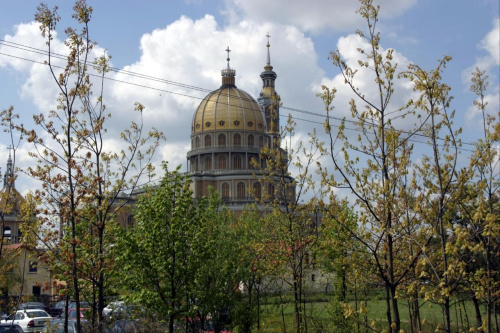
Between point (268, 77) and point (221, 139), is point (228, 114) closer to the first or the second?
point (221, 139)

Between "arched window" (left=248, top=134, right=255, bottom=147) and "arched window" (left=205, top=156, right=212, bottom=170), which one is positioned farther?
"arched window" (left=205, top=156, right=212, bottom=170)

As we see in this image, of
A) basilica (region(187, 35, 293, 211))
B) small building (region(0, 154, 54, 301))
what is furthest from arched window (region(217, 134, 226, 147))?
small building (region(0, 154, 54, 301))

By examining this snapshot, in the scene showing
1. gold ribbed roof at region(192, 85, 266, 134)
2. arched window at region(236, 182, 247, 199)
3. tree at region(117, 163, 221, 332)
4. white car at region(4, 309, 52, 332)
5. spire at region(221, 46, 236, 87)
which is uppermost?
spire at region(221, 46, 236, 87)

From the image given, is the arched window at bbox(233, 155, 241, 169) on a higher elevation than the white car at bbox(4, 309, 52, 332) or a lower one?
higher

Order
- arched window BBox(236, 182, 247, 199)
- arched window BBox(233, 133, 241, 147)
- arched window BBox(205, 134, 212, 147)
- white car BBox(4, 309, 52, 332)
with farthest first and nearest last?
arched window BBox(205, 134, 212, 147)
arched window BBox(233, 133, 241, 147)
arched window BBox(236, 182, 247, 199)
white car BBox(4, 309, 52, 332)

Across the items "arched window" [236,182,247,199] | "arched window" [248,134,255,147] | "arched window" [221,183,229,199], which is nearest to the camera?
"arched window" [236,182,247,199]

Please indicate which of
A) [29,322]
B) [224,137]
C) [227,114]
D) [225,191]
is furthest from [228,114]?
[29,322]

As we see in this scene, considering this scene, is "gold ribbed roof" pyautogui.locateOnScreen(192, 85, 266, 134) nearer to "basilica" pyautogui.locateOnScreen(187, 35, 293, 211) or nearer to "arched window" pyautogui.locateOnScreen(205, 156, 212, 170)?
"basilica" pyautogui.locateOnScreen(187, 35, 293, 211)

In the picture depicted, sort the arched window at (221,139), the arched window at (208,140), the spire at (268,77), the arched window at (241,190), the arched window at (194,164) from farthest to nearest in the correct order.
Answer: the spire at (268,77) < the arched window at (194,164) < the arched window at (208,140) < the arched window at (221,139) < the arched window at (241,190)

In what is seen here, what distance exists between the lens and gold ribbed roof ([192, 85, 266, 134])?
87.1m

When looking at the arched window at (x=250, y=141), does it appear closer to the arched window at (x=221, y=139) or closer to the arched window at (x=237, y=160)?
the arched window at (x=237, y=160)

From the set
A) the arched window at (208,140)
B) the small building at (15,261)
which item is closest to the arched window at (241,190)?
the arched window at (208,140)

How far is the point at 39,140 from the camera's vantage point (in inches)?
463

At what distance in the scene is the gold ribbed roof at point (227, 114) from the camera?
286 feet
